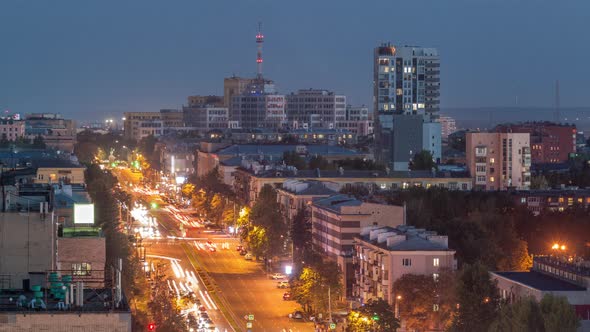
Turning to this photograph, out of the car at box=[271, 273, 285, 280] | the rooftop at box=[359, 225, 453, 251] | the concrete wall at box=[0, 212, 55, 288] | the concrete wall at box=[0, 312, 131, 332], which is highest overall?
the concrete wall at box=[0, 212, 55, 288]

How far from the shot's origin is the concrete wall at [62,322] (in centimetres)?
1808

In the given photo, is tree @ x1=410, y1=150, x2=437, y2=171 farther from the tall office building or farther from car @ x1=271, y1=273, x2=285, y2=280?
car @ x1=271, y1=273, x2=285, y2=280

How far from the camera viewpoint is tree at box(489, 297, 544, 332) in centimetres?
3666

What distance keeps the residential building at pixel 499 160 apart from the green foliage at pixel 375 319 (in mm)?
52354

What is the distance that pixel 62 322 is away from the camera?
18156 mm

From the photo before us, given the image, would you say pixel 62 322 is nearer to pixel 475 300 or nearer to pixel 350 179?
pixel 475 300

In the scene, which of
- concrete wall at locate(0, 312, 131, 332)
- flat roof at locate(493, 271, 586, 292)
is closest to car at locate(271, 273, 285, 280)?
flat roof at locate(493, 271, 586, 292)

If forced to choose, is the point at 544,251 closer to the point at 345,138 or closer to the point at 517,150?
the point at 517,150

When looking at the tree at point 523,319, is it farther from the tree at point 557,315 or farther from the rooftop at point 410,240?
the rooftop at point 410,240

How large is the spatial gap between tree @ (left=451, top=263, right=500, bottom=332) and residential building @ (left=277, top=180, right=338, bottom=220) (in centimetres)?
2952

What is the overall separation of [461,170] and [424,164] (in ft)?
21.0

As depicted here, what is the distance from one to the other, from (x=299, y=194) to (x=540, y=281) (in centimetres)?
3318

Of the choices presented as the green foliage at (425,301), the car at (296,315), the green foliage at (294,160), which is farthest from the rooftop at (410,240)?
the green foliage at (294,160)

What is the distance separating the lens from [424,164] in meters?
109
